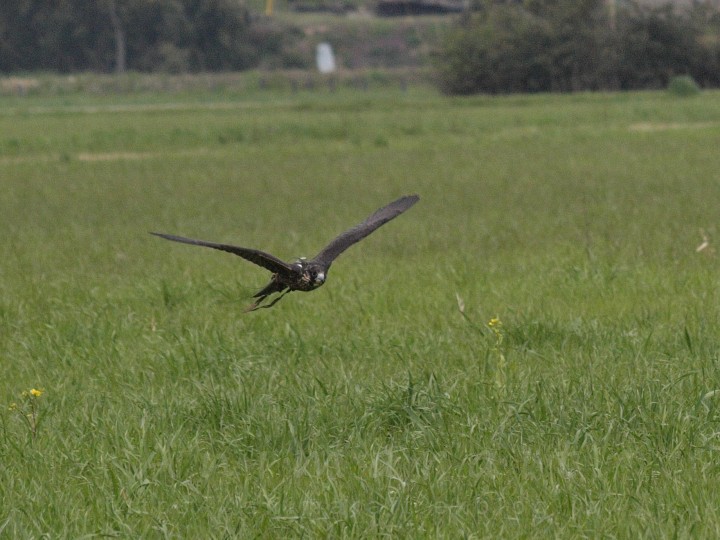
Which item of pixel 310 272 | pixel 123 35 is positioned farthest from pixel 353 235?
pixel 123 35

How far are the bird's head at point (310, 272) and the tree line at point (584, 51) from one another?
160ft

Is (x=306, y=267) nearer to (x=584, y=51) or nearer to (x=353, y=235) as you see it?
(x=353, y=235)

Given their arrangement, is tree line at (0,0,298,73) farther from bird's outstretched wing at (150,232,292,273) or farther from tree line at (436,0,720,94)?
bird's outstretched wing at (150,232,292,273)

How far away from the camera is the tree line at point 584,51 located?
5278 cm

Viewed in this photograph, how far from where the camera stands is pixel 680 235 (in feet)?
35.5

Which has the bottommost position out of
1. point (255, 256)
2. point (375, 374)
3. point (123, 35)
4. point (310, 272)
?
point (123, 35)

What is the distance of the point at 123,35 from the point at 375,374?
7481cm

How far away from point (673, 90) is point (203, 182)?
3010cm

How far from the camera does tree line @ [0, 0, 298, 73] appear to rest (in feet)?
250

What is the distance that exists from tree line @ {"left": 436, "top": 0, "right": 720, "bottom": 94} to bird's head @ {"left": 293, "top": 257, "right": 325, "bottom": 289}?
4863 cm

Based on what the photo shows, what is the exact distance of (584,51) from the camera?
52.8 m

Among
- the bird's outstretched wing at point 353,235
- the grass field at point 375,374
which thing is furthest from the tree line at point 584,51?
the bird's outstretched wing at point 353,235

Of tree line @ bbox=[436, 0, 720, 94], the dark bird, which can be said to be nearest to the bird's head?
the dark bird

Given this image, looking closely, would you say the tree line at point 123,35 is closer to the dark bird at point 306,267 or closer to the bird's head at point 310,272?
the dark bird at point 306,267
